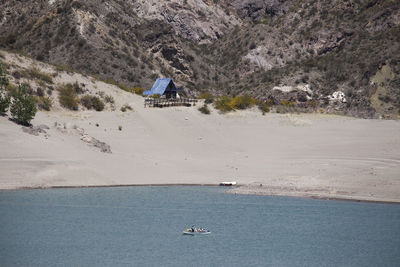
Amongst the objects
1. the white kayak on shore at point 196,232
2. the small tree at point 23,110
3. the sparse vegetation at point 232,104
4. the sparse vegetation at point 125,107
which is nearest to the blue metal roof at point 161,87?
the sparse vegetation at point 232,104

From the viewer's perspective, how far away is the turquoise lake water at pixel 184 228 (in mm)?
21781

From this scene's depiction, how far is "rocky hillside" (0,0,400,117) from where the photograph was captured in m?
71.4

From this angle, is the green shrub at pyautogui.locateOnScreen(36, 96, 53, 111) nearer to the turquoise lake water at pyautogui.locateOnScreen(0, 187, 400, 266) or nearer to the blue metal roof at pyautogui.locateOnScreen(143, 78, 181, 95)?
the turquoise lake water at pyautogui.locateOnScreen(0, 187, 400, 266)

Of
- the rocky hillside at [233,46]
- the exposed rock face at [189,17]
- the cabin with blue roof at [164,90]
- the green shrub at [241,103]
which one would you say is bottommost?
the green shrub at [241,103]

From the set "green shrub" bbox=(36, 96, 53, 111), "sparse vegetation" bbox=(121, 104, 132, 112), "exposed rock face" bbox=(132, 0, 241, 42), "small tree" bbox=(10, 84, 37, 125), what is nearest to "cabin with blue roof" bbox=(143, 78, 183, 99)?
"sparse vegetation" bbox=(121, 104, 132, 112)

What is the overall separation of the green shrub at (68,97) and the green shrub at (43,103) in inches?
48.5

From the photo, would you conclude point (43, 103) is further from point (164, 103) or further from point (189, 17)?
point (189, 17)

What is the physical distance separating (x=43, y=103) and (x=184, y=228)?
76.6 ft

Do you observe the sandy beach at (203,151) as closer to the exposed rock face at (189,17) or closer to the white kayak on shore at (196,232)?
the white kayak on shore at (196,232)

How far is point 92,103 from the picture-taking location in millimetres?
48562

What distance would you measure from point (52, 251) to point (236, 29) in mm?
87745

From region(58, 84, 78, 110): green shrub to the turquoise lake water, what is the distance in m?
15.9

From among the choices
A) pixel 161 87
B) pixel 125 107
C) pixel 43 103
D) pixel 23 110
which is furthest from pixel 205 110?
pixel 23 110

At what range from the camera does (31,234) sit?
79.7 ft
